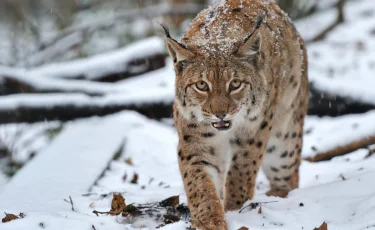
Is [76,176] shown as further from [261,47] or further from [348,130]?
[348,130]

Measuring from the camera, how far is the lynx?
4.05 meters

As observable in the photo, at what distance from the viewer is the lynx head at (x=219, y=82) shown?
4039 millimetres

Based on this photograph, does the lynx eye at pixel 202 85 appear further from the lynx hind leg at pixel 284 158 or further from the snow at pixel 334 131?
the snow at pixel 334 131

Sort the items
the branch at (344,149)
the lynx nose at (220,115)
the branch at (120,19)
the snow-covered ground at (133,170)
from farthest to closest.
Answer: the branch at (120,19) → the branch at (344,149) → the lynx nose at (220,115) → the snow-covered ground at (133,170)

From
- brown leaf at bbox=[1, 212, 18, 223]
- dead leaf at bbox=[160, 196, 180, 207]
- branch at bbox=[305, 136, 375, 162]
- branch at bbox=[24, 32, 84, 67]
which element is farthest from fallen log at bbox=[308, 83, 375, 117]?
branch at bbox=[24, 32, 84, 67]

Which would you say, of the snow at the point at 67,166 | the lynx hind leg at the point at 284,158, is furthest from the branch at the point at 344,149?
the snow at the point at 67,166

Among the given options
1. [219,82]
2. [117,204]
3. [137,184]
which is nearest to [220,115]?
[219,82]

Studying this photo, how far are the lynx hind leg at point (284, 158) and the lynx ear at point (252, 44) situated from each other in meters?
1.18

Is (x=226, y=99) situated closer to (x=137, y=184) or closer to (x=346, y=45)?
(x=137, y=184)

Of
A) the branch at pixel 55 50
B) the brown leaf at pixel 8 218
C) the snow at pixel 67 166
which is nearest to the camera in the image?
the brown leaf at pixel 8 218

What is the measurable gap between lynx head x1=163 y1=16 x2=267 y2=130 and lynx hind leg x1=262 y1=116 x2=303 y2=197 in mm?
1036

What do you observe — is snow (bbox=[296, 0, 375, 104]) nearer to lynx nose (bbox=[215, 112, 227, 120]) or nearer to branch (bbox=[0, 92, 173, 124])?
branch (bbox=[0, 92, 173, 124])

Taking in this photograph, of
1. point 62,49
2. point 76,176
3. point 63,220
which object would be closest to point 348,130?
point 76,176

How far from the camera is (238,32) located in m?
4.54
